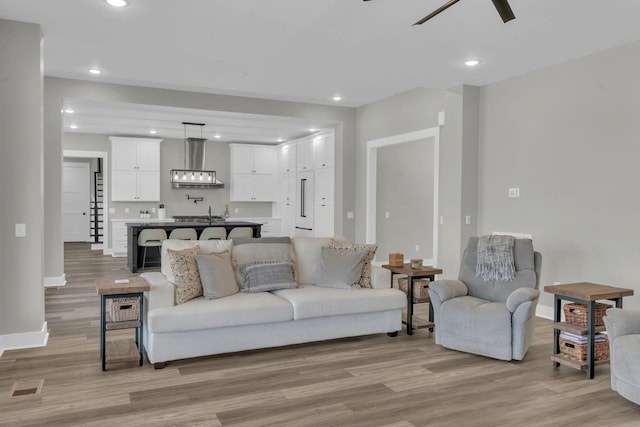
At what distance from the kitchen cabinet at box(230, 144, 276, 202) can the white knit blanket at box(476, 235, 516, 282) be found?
26.2 ft

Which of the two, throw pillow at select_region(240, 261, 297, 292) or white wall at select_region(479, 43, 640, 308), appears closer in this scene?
throw pillow at select_region(240, 261, 297, 292)

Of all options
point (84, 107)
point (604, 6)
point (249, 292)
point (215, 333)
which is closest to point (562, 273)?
point (604, 6)

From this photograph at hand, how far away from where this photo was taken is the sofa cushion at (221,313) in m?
3.61

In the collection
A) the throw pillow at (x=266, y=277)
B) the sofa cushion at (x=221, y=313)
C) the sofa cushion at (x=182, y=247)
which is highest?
the sofa cushion at (x=182, y=247)

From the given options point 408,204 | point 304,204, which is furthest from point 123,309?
point 304,204

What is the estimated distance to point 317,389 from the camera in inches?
131

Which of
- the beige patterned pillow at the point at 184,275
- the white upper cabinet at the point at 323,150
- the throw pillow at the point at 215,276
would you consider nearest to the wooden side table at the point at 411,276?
the throw pillow at the point at 215,276

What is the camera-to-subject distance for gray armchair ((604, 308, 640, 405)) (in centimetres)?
293

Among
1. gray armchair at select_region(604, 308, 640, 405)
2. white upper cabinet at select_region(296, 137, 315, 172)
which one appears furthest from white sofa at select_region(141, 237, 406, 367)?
white upper cabinet at select_region(296, 137, 315, 172)

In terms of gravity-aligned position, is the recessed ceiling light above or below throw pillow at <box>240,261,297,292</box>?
above

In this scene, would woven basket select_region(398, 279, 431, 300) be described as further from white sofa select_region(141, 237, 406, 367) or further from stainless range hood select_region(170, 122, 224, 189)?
stainless range hood select_region(170, 122, 224, 189)

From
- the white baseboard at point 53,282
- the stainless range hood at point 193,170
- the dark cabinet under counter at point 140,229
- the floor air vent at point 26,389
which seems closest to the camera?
the floor air vent at point 26,389

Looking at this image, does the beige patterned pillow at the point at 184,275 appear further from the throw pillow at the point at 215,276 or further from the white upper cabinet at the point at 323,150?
the white upper cabinet at the point at 323,150

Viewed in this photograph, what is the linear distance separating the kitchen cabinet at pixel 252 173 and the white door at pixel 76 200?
14.7 feet
